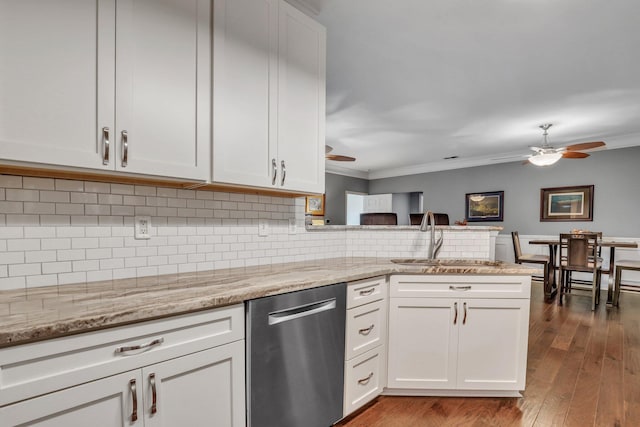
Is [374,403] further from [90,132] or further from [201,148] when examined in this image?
[90,132]

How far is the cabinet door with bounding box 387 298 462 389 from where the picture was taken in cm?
198

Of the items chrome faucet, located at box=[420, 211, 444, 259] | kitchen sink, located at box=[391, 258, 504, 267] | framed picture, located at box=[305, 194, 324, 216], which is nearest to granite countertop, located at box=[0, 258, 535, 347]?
kitchen sink, located at box=[391, 258, 504, 267]

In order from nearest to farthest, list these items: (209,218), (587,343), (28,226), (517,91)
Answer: (28,226) < (209,218) < (587,343) < (517,91)

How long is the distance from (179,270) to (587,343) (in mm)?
3578

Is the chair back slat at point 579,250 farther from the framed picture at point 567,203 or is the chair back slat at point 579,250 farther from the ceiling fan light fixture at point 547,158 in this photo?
the framed picture at point 567,203

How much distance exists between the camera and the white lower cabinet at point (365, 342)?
177 cm

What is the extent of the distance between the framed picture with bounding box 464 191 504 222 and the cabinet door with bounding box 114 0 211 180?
665cm

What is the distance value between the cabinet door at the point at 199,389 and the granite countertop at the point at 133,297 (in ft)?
0.63

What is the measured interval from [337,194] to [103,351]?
293 inches

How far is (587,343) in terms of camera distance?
2.99m

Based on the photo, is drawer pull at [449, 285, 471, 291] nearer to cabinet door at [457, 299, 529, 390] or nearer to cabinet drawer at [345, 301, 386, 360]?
cabinet door at [457, 299, 529, 390]

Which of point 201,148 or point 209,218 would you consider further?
point 209,218

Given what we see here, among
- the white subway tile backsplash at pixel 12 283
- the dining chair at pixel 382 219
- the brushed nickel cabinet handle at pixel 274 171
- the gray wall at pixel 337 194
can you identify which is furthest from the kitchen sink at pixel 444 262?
the gray wall at pixel 337 194

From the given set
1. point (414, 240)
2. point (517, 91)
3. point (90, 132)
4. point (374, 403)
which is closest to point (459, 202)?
point (517, 91)
